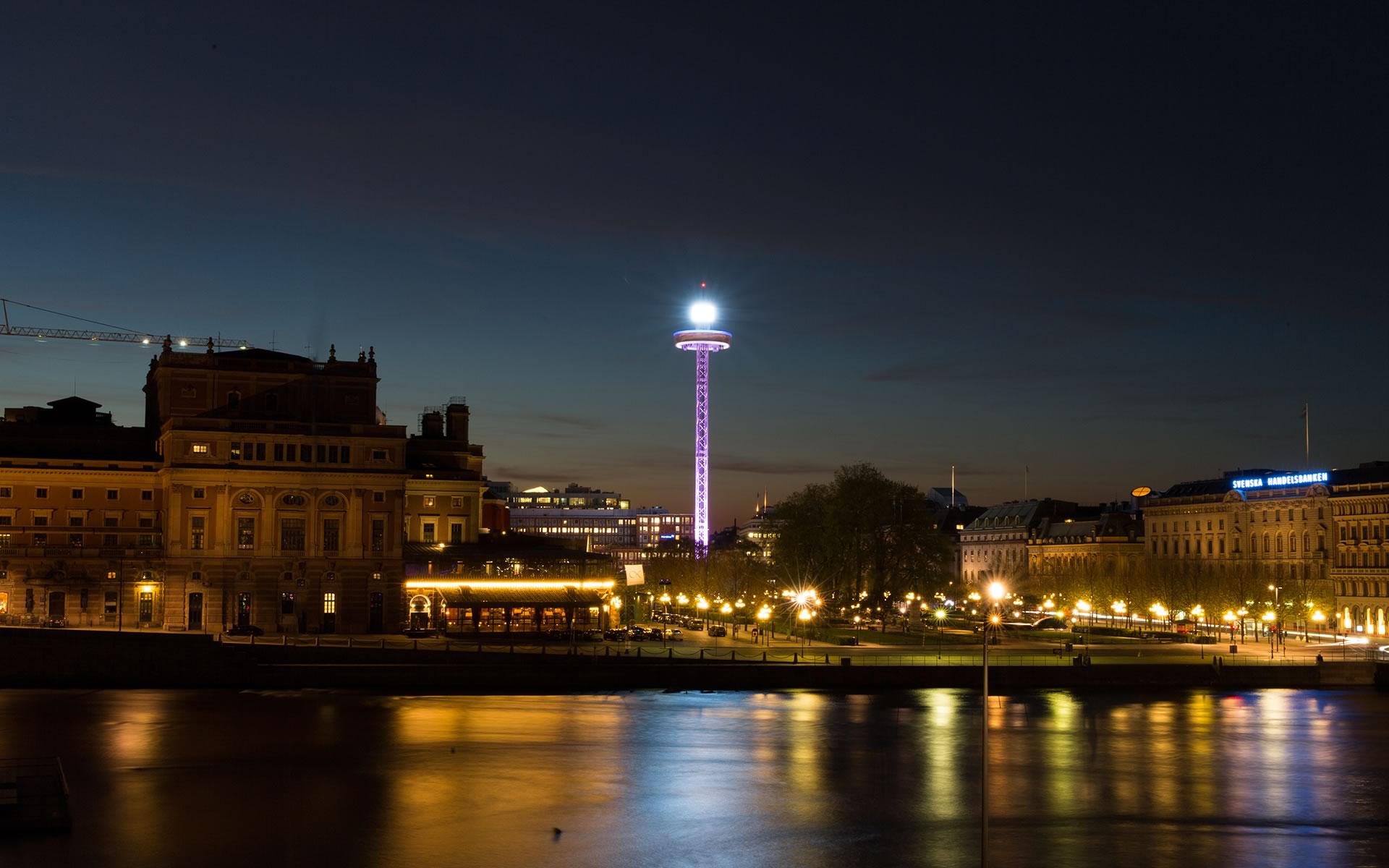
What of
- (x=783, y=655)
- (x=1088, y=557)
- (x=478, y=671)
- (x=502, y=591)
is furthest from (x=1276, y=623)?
(x=1088, y=557)

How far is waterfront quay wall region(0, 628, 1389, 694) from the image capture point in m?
73.3

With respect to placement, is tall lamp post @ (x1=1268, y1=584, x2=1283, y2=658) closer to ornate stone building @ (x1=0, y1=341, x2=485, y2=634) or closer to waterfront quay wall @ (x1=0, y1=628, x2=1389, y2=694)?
waterfront quay wall @ (x1=0, y1=628, x2=1389, y2=694)

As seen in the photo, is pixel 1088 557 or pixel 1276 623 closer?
pixel 1276 623

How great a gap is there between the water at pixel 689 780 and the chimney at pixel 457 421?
54.7m

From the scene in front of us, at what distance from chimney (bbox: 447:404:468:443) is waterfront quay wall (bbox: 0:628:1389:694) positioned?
45.5 meters

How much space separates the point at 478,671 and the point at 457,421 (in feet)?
172

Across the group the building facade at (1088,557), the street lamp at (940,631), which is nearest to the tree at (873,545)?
the street lamp at (940,631)

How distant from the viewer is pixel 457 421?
125m

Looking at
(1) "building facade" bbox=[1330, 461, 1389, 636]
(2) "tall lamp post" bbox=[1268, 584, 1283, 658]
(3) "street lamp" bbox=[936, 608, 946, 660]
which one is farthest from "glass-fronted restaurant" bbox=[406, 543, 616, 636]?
(1) "building facade" bbox=[1330, 461, 1389, 636]

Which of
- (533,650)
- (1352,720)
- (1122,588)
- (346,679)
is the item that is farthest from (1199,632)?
(346,679)

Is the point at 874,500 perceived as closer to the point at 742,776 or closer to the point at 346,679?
the point at 346,679

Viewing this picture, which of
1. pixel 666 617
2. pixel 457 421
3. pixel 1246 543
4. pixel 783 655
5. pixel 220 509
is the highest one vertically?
pixel 457 421

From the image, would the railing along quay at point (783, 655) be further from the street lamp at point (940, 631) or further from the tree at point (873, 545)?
the tree at point (873, 545)

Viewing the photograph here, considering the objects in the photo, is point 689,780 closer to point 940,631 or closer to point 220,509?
point 220,509
